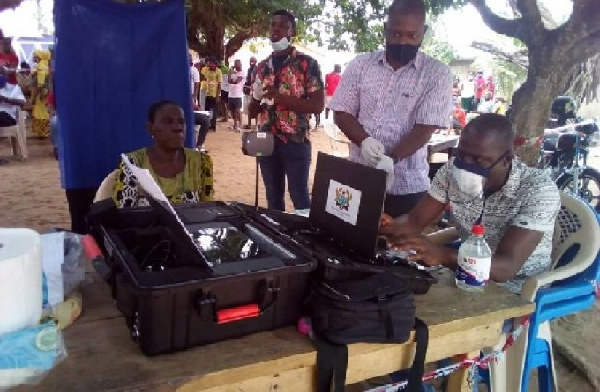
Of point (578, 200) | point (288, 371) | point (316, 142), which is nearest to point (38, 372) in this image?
point (288, 371)

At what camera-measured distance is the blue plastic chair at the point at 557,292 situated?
77.9 inches

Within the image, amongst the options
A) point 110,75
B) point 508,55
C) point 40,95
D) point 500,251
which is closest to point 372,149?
point 500,251

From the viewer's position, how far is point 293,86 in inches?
142

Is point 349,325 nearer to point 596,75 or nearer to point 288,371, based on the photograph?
point 288,371

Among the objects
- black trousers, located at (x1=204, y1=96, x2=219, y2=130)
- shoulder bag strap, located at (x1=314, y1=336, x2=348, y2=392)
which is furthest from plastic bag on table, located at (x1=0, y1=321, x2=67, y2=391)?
black trousers, located at (x1=204, y1=96, x2=219, y2=130)

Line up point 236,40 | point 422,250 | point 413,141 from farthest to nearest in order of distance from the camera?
point 236,40 < point 413,141 < point 422,250

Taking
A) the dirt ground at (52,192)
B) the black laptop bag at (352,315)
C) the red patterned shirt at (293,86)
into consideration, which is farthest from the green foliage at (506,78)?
the black laptop bag at (352,315)

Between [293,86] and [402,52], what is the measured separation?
1141mm

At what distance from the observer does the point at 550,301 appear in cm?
204

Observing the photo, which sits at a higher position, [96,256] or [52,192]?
[96,256]

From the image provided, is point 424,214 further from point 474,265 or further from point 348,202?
point 348,202

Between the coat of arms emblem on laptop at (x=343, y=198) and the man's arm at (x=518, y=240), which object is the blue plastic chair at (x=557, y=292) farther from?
the coat of arms emblem on laptop at (x=343, y=198)

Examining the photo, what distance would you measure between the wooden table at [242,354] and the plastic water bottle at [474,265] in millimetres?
49

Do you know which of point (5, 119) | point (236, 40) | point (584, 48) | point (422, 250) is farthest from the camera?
point (236, 40)
